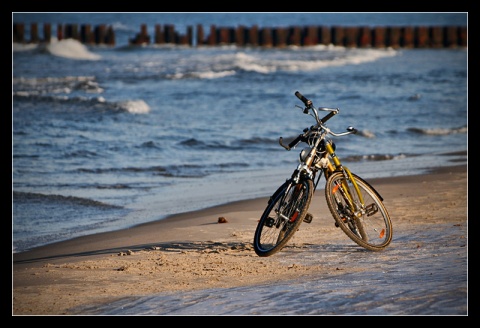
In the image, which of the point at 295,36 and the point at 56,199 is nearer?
the point at 56,199

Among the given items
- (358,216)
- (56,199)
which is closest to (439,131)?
(56,199)

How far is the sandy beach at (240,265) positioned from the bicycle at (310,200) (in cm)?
13

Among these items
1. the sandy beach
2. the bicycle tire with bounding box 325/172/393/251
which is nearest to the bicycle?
the bicycle tire with bounding box 325/172/393/251

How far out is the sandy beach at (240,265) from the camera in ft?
16.9

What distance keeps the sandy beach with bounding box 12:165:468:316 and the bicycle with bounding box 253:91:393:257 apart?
0.44ft

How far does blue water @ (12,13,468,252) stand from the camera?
9.69 metres

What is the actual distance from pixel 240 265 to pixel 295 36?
2748 cm

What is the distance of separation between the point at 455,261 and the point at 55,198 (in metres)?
5.28

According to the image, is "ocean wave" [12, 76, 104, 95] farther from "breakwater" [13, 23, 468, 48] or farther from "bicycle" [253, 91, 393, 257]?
"bicycle" [253, 91, 393, 257]

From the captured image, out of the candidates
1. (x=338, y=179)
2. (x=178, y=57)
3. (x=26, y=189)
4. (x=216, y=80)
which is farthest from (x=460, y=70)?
(x=338, y=179)

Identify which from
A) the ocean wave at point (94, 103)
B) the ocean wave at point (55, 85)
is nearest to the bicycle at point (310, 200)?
the ocean wave at point (94, 103)

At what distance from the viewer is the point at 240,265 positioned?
6137 mm

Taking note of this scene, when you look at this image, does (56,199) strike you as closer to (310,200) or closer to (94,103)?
(310,200)

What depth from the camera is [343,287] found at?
211 inches
